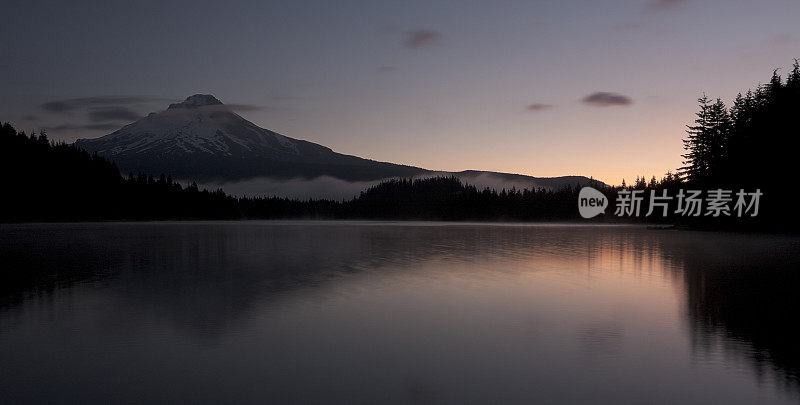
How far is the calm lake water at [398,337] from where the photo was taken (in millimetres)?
11844

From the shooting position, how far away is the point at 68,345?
15.8 metres

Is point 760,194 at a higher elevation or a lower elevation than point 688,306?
higher

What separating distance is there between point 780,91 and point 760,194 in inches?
561

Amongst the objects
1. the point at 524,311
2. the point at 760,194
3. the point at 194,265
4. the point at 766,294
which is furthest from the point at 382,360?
the point at 760,194

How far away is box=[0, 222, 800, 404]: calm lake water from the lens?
11844 millimetres

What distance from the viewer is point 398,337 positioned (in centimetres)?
1714

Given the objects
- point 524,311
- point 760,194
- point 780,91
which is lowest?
point 524,311

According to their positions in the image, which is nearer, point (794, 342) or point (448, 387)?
point (448, 387)

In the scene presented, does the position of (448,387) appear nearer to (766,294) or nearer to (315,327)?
(315,327)

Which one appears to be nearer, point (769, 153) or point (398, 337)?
point (398, 337)

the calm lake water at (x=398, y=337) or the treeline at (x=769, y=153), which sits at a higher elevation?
the treeline at (x=769, y=153)

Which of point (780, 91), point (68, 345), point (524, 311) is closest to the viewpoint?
point (68, 345)

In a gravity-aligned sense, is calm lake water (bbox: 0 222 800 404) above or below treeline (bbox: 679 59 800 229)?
below

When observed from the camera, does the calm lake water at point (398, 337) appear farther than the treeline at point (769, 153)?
No
